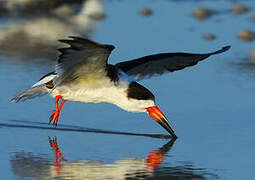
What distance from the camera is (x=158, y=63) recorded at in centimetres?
823

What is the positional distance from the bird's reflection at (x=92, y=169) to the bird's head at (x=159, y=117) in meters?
0.67

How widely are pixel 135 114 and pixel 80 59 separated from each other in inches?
70.5

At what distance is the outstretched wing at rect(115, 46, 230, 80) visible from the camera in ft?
26.3

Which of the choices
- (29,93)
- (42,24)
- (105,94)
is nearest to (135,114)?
(105,94)

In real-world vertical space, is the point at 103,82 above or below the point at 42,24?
below

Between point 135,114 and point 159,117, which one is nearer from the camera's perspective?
point 159,117

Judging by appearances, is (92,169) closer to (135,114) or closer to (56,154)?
(56,154)

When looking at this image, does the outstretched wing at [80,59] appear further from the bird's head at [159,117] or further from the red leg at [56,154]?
the bird's head at [159,117]

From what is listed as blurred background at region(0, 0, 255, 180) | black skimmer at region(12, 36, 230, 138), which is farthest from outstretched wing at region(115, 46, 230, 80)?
blurred background at region(0, 0, 255, 180)

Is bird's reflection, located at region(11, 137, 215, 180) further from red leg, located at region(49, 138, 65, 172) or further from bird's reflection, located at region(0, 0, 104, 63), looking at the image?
bird's reflection, located at region(0, 0, 104, 63)

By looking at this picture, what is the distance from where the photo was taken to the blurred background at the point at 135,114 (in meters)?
6.75

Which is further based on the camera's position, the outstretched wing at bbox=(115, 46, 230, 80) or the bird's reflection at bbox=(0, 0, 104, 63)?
the bird's reflection at bbox=(0, 0, 104, 63)

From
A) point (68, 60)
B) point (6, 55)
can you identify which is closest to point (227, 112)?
point (68, 60)

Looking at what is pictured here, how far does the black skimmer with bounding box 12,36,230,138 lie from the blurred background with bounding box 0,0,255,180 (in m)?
0.30
